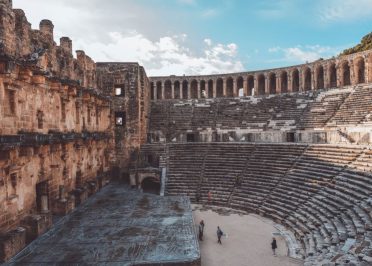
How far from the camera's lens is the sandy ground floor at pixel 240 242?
1135cm

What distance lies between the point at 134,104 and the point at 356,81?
20120 millimetres

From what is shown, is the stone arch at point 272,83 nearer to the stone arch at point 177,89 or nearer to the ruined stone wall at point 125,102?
the stone arch at point 177,89

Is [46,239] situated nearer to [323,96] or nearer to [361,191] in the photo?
[361,191]

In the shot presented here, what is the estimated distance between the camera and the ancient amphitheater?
1088 cm

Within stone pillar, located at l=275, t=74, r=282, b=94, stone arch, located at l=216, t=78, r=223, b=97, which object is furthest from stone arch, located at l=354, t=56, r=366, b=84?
stone arch, located at l=216, t=78, r=223, b=97

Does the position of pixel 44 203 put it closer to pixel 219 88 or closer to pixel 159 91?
pixel 159 91

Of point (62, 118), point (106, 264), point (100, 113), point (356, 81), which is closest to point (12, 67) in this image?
point (62, 118)

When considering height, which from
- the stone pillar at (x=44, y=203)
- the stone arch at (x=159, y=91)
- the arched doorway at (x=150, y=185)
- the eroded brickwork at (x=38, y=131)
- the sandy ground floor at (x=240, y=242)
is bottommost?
the sandy ground floor at (x=240, y=242)

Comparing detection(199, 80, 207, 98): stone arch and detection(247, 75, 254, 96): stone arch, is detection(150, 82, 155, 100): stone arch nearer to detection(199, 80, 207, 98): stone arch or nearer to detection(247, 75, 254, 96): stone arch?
detection(199, 80, 207, 98): stone arch

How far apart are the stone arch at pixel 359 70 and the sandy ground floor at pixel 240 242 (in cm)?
1897

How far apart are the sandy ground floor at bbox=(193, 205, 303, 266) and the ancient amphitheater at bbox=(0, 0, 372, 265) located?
2.15 feet

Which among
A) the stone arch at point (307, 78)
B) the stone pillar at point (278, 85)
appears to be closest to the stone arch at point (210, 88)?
the stone pillar at point (278, 85)

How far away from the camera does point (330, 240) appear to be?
10.8 metres

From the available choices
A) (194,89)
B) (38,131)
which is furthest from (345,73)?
(38,131)
